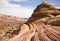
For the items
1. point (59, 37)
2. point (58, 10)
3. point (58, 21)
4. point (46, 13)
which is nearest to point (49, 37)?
point (59, 37)

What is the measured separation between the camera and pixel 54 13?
86.8ft

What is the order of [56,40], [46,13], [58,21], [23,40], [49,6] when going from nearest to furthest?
[56,40] → [23,40] → [58,21] → [46,13] → [49,6]

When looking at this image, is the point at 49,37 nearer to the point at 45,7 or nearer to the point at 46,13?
the point at 46,13

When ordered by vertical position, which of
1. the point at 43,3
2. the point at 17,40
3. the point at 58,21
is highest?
the point at 43,3

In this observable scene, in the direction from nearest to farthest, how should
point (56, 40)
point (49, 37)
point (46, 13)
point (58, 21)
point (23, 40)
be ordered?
point (56, 40) → point (49, 37) → point (23, 40) → point (58, 21) → point (46, 13)

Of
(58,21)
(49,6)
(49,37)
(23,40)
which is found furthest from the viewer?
(49,6)

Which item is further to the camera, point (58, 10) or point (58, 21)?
point (58, 10)

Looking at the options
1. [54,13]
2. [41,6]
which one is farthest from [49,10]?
[41,6]

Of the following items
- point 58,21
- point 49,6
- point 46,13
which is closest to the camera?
point 58,21

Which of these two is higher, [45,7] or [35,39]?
[45,7]

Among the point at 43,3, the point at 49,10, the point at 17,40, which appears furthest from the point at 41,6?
the point at 17,40

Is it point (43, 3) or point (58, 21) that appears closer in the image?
point (58, 21)

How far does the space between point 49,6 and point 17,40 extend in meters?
16.3

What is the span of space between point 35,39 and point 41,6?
17.8 m
